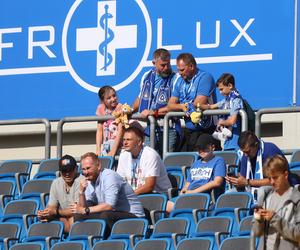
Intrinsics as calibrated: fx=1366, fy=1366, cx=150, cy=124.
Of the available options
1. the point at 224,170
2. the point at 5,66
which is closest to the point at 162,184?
the point at 224,170

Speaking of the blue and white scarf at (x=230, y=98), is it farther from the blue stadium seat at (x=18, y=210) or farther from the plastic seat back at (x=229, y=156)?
the blue stadium seat at (x=18, y=210)

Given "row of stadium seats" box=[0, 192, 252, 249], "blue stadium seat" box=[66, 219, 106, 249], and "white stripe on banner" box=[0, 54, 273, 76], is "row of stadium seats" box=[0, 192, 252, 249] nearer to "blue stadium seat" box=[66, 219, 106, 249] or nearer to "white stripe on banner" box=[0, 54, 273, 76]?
"blue stadium seat" box=[66, 219, 106, 249]

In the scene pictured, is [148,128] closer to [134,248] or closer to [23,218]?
[23,218]

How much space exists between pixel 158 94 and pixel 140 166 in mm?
1330

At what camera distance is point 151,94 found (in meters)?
14.2

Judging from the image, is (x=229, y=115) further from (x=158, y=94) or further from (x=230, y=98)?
(x=158, y=94)

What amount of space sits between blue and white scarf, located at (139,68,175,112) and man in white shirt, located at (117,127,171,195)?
101cm

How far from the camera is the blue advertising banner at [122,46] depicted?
49.1ft

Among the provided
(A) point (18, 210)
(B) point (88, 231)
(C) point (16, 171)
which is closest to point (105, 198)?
(B) point (88, 231)

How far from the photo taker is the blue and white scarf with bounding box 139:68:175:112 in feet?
46.4

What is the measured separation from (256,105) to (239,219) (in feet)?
11.4

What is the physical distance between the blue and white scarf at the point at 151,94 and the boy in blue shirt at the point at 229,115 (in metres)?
0.72

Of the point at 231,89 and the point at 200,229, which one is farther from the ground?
the point at 231,89

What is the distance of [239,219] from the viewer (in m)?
11.7
